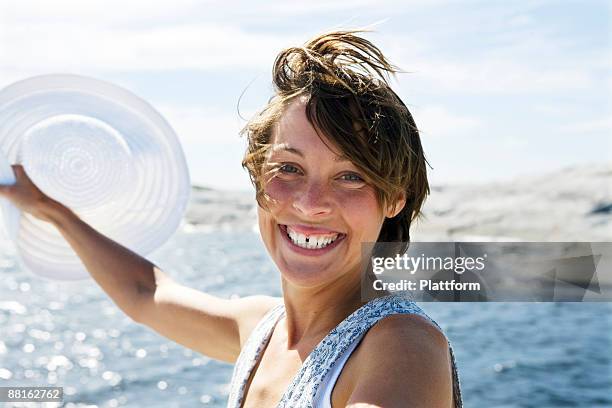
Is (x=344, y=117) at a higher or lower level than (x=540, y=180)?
higher

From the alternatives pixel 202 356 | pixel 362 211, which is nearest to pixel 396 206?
pixel 362 211

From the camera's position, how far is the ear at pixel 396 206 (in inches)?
68.6

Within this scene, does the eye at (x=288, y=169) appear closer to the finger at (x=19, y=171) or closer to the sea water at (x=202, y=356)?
the finger at (x=19, y=171)

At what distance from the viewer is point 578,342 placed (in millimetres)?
14609

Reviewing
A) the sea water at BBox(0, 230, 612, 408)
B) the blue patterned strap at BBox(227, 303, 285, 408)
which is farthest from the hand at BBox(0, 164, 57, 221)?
the sea water at BBox(0, 230, 612, 408)

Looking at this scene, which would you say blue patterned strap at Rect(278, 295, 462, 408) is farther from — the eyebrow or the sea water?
the sea water

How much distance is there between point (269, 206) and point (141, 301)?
0.88 metres

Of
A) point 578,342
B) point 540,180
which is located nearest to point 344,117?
point 578,342

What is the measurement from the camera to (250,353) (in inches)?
78.3

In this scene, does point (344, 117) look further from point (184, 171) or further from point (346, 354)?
point (184, 171)

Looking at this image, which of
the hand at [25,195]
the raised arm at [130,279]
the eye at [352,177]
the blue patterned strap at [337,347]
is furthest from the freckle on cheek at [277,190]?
the hand at [25,195]

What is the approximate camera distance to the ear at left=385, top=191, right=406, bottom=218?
1743 millimetres

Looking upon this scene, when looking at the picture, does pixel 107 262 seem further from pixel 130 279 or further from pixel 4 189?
pixel 4 189

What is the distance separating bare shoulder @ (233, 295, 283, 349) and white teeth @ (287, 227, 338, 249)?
422 millimetres
